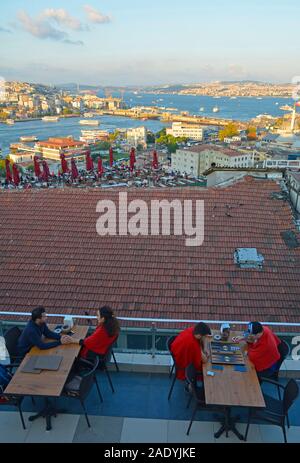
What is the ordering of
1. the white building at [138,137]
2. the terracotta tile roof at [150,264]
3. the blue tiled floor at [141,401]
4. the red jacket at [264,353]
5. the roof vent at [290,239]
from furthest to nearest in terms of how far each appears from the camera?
the white building at [138,137], the roof vent at [290,239], the terracotta tile roof at [150,264], the blue tiled floor at [141,401], the red jacket at [264,353]

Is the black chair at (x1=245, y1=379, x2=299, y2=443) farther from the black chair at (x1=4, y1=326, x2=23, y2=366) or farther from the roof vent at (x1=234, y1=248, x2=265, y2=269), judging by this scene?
the roof vent at (x1=234, y1=248, x2=265, y2=269)

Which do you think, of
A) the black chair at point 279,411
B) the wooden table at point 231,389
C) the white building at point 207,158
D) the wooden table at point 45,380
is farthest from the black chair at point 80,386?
the white building at point 207,158

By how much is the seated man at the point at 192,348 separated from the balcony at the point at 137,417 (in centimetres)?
56

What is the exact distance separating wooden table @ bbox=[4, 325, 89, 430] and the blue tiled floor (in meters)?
0.43

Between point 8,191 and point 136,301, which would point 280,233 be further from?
point 8,191

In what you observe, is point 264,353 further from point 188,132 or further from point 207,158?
point 188,132

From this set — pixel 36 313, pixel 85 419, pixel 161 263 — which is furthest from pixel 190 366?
pixel 161 263

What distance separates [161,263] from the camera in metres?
9.52

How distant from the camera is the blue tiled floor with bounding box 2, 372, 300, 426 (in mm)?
3898

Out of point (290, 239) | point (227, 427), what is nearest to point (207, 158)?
point (290, 239)

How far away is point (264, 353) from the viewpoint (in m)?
3.77

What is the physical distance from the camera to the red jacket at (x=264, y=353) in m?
3.77

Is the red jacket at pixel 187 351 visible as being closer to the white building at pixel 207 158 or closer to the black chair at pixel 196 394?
the black chair at pixel 196 394

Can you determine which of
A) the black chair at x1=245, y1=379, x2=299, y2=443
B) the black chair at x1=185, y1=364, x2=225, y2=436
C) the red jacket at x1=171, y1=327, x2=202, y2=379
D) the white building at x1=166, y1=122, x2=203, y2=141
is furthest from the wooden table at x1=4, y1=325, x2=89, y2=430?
the white building at x1=166, y1=122, x2=203, y2=141
